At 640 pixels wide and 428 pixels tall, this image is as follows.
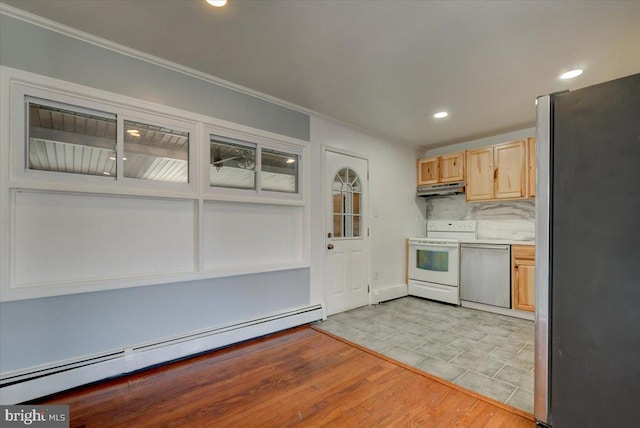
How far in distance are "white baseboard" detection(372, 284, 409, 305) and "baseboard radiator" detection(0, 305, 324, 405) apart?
1.68 m

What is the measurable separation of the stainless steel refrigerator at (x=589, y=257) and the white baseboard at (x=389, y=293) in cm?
257

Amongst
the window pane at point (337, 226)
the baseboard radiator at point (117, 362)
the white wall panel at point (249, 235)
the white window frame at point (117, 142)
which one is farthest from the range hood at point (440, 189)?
the white window frame at point (117, 142)

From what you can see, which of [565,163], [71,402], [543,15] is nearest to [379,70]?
[543,15]

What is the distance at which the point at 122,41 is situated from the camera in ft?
7.02

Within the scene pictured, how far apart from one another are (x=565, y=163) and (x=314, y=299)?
270 cm

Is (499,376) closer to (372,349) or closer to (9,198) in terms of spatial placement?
(372,349)

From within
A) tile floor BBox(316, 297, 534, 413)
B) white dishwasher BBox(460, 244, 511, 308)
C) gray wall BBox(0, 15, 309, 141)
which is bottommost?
tile floor BBox(316, 297, 534, 413)

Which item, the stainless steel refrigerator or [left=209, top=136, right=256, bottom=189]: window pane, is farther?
[left=209, top=136, right=256, bottom=189]: window pane

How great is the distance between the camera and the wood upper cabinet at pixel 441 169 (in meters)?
4.45

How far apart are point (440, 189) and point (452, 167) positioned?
0.39 metres

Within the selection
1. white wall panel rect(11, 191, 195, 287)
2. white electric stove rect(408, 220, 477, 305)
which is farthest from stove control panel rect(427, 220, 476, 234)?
white wall panel rect(11, 191, 195, 287)

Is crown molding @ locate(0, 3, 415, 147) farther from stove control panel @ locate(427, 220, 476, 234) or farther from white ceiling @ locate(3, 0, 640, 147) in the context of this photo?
stove control panel @ locate(427, 220, 476, 234)

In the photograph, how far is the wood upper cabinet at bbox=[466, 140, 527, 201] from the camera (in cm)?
384

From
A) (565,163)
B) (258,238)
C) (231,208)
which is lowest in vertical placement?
(258,238)
